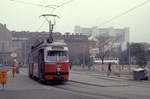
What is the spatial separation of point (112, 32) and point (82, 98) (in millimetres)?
172410

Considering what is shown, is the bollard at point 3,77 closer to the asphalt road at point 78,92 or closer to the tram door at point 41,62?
the asphalt road at point 78,92

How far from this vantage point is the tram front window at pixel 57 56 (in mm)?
21734

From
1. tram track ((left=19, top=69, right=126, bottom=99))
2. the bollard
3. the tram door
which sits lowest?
tram track ((left=19, top=69, right=126, bottom=99))

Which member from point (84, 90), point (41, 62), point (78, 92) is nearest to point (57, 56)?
point (41, 62)

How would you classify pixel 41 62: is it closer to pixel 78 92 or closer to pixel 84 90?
pixel 84 90

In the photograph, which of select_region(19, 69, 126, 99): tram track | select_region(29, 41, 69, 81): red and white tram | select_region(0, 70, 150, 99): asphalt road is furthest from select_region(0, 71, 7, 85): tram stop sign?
select_region(29, 41, 69, 81): red and white tram

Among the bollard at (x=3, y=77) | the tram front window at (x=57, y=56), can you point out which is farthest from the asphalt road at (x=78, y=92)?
the tram front window at (x=57, y=56)

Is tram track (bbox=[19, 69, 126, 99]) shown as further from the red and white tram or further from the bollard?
the bollard

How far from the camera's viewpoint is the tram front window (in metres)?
21.7

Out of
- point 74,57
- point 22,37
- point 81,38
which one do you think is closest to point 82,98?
point 74,57

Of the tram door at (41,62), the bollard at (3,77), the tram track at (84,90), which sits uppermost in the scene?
the tram door at (41,62)

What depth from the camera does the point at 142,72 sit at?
91.9 feet

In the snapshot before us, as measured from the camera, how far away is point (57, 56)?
22.0 meters

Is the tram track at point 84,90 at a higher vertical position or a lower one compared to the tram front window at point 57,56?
lower
